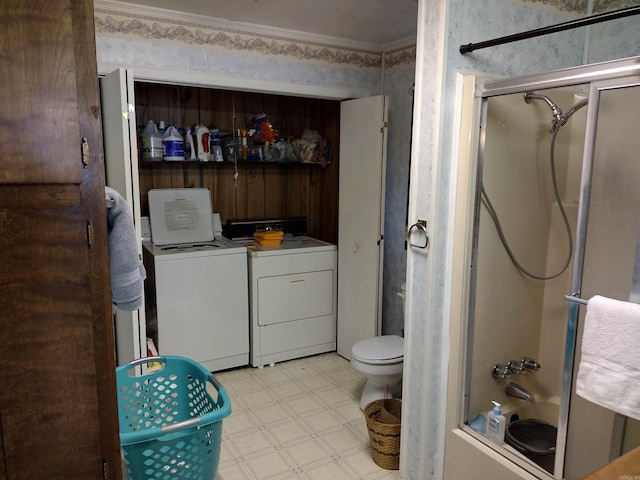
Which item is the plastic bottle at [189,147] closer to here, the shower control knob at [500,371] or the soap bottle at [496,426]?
the shower control knob at [500,371]

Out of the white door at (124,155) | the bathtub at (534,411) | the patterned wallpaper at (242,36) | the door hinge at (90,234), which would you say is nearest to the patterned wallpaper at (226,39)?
the patterned wallpaper at (242,36)

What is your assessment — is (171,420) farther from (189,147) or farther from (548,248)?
(189,147)

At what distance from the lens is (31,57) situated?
0.83 meters

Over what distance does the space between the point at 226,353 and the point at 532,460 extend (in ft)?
6.80

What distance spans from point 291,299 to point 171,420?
1.67 m

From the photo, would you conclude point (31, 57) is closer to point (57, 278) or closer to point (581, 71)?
point (57, 278)

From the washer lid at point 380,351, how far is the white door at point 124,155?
3.96 ft

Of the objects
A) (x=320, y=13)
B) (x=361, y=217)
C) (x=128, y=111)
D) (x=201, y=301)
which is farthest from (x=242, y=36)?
(x=201, y=301)

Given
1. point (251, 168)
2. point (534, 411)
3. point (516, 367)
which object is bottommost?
point (534, 411)

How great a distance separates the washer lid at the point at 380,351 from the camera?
2.66 metres

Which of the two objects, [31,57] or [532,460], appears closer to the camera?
[31,57]

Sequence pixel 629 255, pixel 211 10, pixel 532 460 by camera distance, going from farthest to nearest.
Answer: pixel 211 10 → pixel 532 460 → pixel 629 255

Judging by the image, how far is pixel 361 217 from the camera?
3.33 m

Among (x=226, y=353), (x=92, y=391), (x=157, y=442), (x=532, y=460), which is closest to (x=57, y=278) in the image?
(x=92, y=391)
